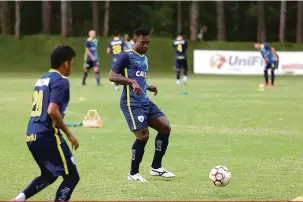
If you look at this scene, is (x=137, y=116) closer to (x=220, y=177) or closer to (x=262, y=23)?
(x=220, y=177)

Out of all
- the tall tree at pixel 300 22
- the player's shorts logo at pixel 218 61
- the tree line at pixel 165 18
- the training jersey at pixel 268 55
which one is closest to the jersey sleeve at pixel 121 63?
the training jersey at pixel 268 55

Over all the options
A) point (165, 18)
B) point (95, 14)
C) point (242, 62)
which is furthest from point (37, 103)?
point (165, 18)

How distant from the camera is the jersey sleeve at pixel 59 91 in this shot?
319 inches

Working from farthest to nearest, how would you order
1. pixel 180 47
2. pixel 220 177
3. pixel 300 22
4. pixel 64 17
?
pixel 300 22
pixel 64 17
pixel 180 47
pixel 220 177

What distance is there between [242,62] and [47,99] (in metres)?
40.4

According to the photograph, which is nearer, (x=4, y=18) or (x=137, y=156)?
(x=137, y=156)

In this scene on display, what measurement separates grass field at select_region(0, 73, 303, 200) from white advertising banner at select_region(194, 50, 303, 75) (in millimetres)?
19955

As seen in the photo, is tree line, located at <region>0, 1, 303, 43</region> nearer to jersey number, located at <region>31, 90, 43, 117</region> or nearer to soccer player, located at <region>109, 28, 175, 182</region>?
soccer player, located at <region>109, 28, 175, 182</region>

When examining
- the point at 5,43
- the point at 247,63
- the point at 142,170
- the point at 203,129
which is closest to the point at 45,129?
the point at 142,170

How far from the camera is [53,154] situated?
8.26 m

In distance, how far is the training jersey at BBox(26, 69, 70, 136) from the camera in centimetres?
812

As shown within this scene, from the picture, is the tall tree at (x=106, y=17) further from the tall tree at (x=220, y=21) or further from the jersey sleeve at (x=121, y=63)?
the jersey sleeve at (x=121, y=63)

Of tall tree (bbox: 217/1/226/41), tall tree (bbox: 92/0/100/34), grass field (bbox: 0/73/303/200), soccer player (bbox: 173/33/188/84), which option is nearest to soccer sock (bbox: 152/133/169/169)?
grass field (bbox: 0/73/303/200)

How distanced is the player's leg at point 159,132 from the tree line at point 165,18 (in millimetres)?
52766
